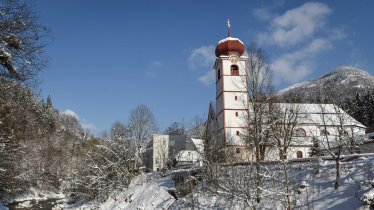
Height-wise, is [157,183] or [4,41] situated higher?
[4,41]

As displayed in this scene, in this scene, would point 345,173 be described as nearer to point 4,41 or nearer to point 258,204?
point 258,204

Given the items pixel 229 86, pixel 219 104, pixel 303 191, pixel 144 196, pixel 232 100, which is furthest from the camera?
pixel 219 104

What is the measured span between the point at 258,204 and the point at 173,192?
37.4 feet

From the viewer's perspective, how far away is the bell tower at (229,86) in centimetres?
4834

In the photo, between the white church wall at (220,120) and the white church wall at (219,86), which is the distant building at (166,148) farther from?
the white church wall at (219,86)

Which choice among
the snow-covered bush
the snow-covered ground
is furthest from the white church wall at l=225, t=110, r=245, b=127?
the snow-covered bush

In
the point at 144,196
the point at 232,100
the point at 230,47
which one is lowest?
the point at 144,196

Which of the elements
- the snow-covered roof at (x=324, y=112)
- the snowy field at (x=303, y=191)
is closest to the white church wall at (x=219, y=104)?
the snow-covered roof at (x=324, y=112)

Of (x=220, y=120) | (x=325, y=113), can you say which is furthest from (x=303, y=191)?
(x=220, y=120)

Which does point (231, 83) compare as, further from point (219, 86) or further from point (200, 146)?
point (200, 146)

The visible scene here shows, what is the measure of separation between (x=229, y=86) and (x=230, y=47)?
5.10 meters

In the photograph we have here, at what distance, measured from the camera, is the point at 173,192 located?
1206 inches

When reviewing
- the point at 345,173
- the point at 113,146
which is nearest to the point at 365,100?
the point at 113,146

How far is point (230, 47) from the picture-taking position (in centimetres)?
5106
